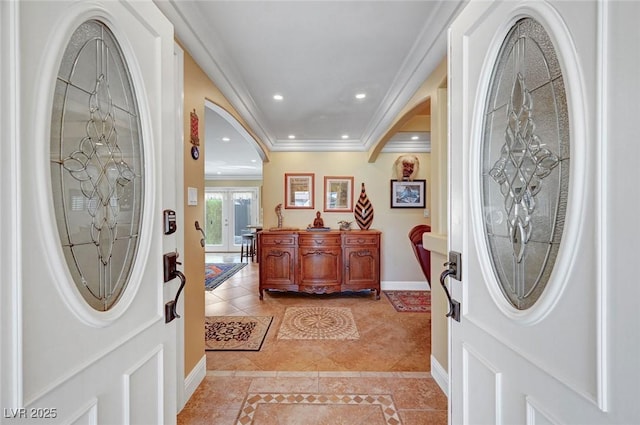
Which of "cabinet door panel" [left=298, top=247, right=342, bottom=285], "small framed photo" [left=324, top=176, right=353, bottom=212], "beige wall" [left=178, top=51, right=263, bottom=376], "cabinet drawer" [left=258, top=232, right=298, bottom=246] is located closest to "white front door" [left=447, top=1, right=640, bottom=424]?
"beige wall" [left=178, top=51, right=263, bottom=376]

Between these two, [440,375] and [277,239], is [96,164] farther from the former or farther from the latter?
[277,239]

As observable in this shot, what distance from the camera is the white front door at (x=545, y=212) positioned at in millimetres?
511

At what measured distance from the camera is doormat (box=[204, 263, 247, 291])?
4813 mm

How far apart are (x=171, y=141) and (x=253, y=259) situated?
607 cm

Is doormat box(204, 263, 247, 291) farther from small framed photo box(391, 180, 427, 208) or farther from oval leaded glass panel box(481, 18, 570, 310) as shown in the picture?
oval leaded glass panel box(481, 18, 570, 310)

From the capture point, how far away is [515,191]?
2.75ft

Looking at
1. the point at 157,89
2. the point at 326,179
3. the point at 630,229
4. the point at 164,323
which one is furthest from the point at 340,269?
the point at 630,229

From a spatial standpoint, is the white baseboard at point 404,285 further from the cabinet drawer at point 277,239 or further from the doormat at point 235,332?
the doormat at point 235,332

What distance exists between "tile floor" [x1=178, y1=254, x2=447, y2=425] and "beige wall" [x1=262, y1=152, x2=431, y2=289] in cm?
160

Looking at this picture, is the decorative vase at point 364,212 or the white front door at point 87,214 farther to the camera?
the decorative vase at point 364,212

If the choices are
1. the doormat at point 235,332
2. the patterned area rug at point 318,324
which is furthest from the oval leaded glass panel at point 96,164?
the patterned area rug at point 318,324

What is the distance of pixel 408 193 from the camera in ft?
14.9

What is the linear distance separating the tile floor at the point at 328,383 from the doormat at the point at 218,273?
6.95 feet

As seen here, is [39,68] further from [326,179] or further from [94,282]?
[326,179]
